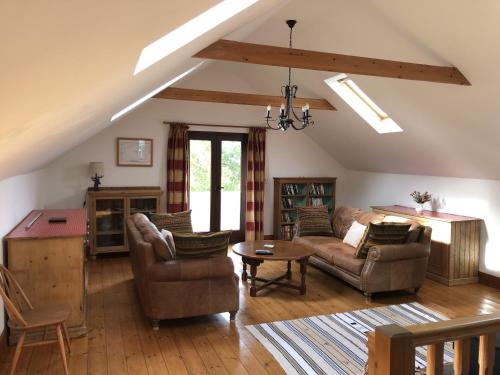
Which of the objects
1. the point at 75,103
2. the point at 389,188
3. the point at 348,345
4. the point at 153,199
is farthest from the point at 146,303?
Answer: the point at 389,188

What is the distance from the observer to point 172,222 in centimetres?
487

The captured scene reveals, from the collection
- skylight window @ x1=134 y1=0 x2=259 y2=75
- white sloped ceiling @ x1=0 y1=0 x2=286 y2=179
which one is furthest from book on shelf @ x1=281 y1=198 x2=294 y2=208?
white sloped ceiling @ x1=0 y1=0 x2=286 y2=179

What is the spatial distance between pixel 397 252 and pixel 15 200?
12.9 ft

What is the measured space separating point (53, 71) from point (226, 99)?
15.0 feet

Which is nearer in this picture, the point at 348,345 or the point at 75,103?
the point at 75,103

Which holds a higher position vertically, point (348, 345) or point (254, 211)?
point (254, 211)

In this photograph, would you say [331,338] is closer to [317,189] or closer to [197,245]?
[197,245]

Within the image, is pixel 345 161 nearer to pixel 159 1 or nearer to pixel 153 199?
pixel 153 199

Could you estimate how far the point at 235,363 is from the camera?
289 cm

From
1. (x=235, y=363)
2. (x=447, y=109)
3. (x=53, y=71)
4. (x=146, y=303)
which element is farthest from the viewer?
(x=447, y=109)

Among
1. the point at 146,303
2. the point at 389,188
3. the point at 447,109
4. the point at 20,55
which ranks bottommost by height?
the point at 146,303

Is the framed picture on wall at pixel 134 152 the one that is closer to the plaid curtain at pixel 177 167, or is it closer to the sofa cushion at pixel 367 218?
the plaid curtain at pixel 177 167

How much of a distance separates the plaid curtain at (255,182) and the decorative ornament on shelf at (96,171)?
2436 millimetres

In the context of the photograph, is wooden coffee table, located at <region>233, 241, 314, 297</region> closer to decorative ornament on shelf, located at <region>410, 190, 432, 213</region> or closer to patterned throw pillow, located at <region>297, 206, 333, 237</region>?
patterned throw pillow, located at <region>297, 206, 333, 237</region>
